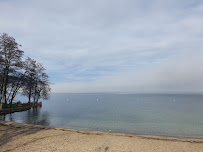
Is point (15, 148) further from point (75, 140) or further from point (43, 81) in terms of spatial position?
point (43, 81)

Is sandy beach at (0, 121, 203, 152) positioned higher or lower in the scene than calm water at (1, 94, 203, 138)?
higher

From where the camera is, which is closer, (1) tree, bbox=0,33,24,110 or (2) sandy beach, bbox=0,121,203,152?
(2) sandy beach, bbox=0,121,203,152

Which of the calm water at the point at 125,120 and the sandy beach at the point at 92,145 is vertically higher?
the sandy beach at the point at 92,145

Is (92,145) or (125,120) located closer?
(92,145)

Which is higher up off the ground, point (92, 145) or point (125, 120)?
point (92, 145)

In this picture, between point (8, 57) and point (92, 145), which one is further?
point (8, 57)

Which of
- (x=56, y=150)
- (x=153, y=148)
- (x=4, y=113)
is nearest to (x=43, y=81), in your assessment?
(x=4, y=113)

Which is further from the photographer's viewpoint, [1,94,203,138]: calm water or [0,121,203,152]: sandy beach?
[1,94,203,138]: calm water

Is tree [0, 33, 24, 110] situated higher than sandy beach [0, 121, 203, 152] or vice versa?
tree [0, 33, 24, 110]

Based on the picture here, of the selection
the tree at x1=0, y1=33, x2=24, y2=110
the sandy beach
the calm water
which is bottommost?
the calm water

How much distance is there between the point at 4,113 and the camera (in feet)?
82.8

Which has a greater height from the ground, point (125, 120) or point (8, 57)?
point (8, 57)

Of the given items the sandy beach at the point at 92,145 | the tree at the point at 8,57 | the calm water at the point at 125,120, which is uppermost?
the tree at the point at 8,57

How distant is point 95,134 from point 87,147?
3493mm
